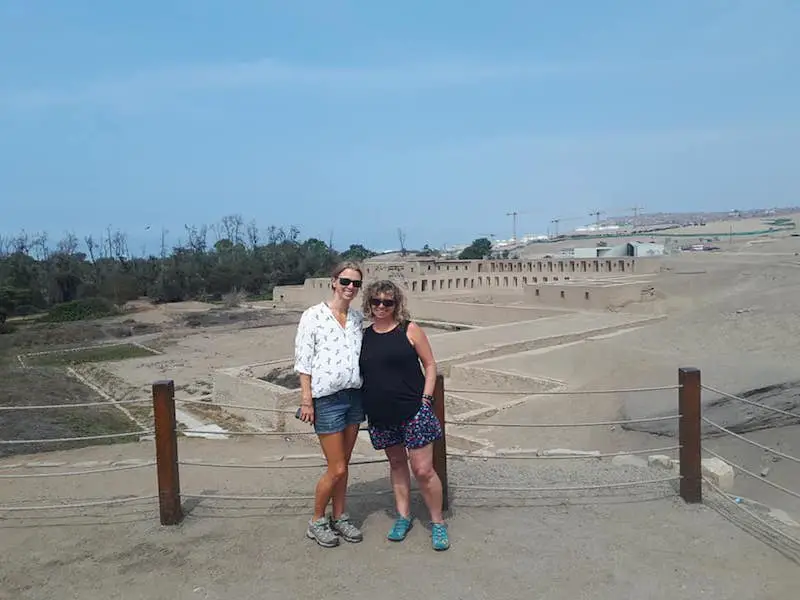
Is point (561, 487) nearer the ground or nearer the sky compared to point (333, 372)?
nearer the ground

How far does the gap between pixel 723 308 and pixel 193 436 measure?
14.3 m

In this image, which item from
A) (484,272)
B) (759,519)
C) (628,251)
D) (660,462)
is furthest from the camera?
(628,251)

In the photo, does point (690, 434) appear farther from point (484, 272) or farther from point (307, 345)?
point (484, 272)

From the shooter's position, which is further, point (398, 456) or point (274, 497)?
point (274, 497)

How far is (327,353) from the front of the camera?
11.3 ft

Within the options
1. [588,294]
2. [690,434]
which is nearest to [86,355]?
[588,294]

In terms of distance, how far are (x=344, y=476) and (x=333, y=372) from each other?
59cm

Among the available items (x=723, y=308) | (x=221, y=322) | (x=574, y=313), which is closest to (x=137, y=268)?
(x=221, y=322)

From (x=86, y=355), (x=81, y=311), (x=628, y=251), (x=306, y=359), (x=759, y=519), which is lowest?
(x=86, y=355)

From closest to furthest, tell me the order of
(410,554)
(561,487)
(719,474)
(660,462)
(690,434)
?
(410,554)
(690,434)
(561,487)
(719,474)
(660,462)

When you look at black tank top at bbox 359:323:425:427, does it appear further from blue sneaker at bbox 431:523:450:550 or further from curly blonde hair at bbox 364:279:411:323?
blue sneaker at bbox 431:523:450:550

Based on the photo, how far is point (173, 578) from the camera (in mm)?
3328

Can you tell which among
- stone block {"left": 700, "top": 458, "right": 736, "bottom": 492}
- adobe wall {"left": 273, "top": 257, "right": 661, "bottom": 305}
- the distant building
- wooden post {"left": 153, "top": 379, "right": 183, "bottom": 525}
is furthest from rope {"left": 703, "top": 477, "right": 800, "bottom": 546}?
the distant building

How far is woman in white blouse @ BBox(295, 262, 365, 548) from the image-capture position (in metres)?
3.43
